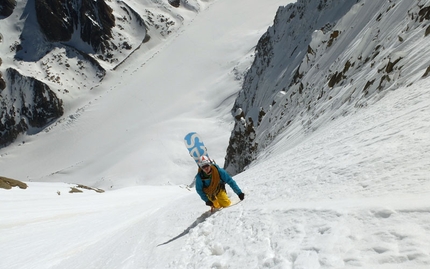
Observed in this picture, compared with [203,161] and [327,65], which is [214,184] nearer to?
[203,161]

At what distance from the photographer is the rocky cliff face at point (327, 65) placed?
A: 1276 centimetres

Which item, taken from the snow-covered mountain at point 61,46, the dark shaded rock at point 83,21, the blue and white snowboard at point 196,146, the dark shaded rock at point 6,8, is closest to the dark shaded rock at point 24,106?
the snow-covered mountain at point 61,46

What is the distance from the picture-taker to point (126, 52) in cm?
11656

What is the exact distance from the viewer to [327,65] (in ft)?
70.5

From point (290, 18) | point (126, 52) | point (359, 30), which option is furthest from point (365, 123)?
point (126, 52)

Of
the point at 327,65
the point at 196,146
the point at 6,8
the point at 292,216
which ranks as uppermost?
the point at 6,8

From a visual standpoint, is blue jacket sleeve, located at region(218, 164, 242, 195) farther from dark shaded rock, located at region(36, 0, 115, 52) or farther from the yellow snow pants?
dark shaded rock, located at region(36, 0, 115, 52)

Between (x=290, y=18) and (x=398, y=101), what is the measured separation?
105 feet

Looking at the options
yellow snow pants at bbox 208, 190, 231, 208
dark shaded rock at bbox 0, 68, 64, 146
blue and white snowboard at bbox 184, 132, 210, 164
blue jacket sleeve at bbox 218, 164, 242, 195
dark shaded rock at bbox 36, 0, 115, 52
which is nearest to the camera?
blue and white snowboard at bbox 184, 132, 210, 164

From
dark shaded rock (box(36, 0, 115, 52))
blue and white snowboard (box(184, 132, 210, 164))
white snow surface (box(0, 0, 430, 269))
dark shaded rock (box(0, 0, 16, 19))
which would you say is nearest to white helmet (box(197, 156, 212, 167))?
blue and white snowboard (box(184, 132, 210, 164))

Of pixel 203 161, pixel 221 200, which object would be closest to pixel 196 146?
pixel 203 161

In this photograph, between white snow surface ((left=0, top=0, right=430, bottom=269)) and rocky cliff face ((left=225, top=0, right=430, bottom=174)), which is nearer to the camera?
white snow surface ((left=0, top=0, right=430, bottom=269))

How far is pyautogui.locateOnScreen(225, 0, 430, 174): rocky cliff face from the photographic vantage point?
1276 cm

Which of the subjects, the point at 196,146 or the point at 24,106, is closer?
the point at 196,146
